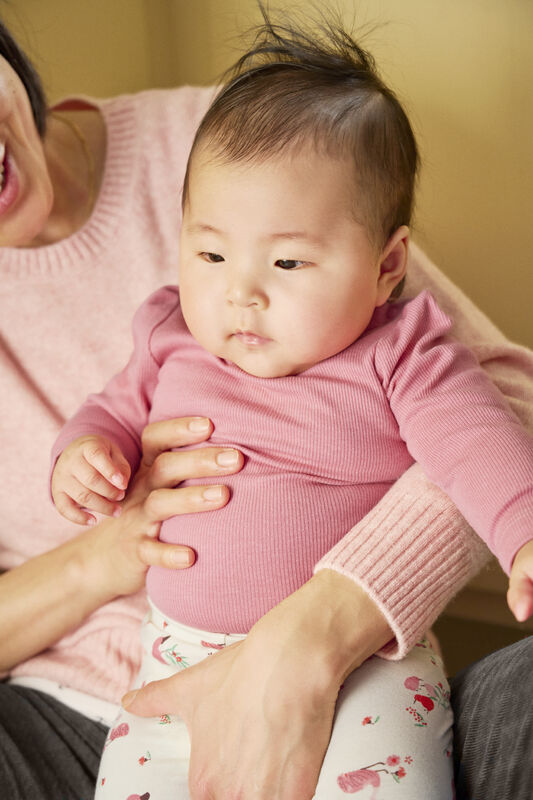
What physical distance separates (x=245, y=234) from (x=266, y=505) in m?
0.32

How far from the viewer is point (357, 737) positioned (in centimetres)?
80

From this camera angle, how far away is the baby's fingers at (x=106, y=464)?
99 cm

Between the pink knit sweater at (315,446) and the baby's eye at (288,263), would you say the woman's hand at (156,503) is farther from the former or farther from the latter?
the baby's eye at (288,263)

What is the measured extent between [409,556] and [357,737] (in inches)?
8.2

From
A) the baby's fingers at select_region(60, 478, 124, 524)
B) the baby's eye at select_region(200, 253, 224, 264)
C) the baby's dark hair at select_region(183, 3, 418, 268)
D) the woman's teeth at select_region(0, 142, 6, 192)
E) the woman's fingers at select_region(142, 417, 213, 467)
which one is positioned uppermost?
the baby's dark hair at select_region(183, 3, 418, 268)

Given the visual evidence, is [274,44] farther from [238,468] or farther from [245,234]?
[238,468]

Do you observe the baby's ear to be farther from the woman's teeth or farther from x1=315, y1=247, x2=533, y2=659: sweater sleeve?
A: the woman's teeth

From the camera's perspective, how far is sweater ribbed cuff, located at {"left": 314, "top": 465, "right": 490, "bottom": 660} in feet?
2.89

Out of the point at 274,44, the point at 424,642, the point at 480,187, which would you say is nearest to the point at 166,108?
the point at 274,44

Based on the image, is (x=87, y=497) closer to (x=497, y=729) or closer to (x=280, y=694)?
(x=280, y=694)

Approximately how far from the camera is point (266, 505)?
941 millimetres

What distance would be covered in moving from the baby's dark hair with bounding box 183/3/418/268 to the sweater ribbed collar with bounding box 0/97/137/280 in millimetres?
351

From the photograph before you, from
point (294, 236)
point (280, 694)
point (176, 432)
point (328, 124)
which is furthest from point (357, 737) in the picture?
point (328, 124)

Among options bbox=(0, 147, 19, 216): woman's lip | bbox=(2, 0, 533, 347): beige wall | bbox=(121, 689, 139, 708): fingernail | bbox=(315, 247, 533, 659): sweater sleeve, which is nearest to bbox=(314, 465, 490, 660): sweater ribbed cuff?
bbox=(315, 247, 533, 659): sweater sleeve
